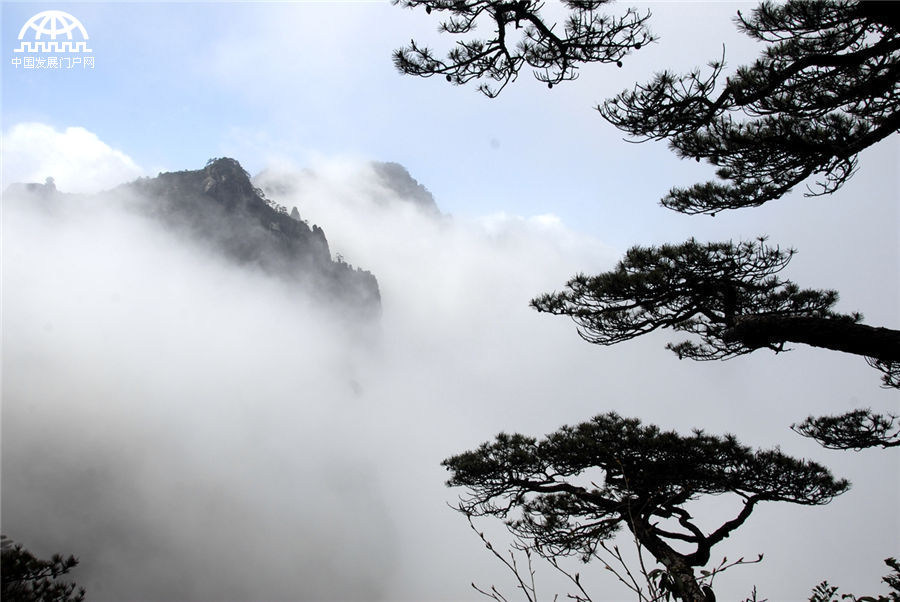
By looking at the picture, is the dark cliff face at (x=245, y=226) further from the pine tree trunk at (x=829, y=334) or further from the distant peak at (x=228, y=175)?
the pine tree trunk at (x=829, y=334)

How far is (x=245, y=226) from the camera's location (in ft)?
283

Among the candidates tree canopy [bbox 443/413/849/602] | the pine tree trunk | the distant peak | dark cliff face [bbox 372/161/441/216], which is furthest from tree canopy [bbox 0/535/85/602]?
dark cliff face [bbox 372/161/441/216]

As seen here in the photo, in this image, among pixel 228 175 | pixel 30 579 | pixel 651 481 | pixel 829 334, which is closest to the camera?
pixel 829 334

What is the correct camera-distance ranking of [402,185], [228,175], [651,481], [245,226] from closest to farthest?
[651,481] → [228,175] → [245,226] → [402,185]

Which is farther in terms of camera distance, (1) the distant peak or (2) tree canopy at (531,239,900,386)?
(1) the distant peak

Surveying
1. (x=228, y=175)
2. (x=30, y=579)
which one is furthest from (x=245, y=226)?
(x=30, y=579)

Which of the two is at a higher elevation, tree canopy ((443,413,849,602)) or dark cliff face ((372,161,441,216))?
dark cliff face ((372,161,441,216))

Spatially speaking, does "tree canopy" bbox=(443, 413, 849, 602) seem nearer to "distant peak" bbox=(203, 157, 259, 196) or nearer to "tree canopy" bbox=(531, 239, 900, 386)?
"tree canopy" bbox=(531, 239, 900, 386)

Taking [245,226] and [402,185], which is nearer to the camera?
[245,226]

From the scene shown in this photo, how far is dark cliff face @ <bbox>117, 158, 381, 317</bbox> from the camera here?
262 ft

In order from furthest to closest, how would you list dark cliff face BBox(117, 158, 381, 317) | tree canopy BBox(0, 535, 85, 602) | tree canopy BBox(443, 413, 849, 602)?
1. dark cliff face BBox(117, 158, 381, 317)
2. tree canopy BBox(443, 413, 849, 602)
3. tree canopy BBox(0, 535, 85, 602)

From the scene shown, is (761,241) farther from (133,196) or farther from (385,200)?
(385,200)

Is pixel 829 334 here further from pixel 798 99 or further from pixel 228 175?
pixel 228 175

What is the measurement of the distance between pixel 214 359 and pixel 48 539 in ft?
223
